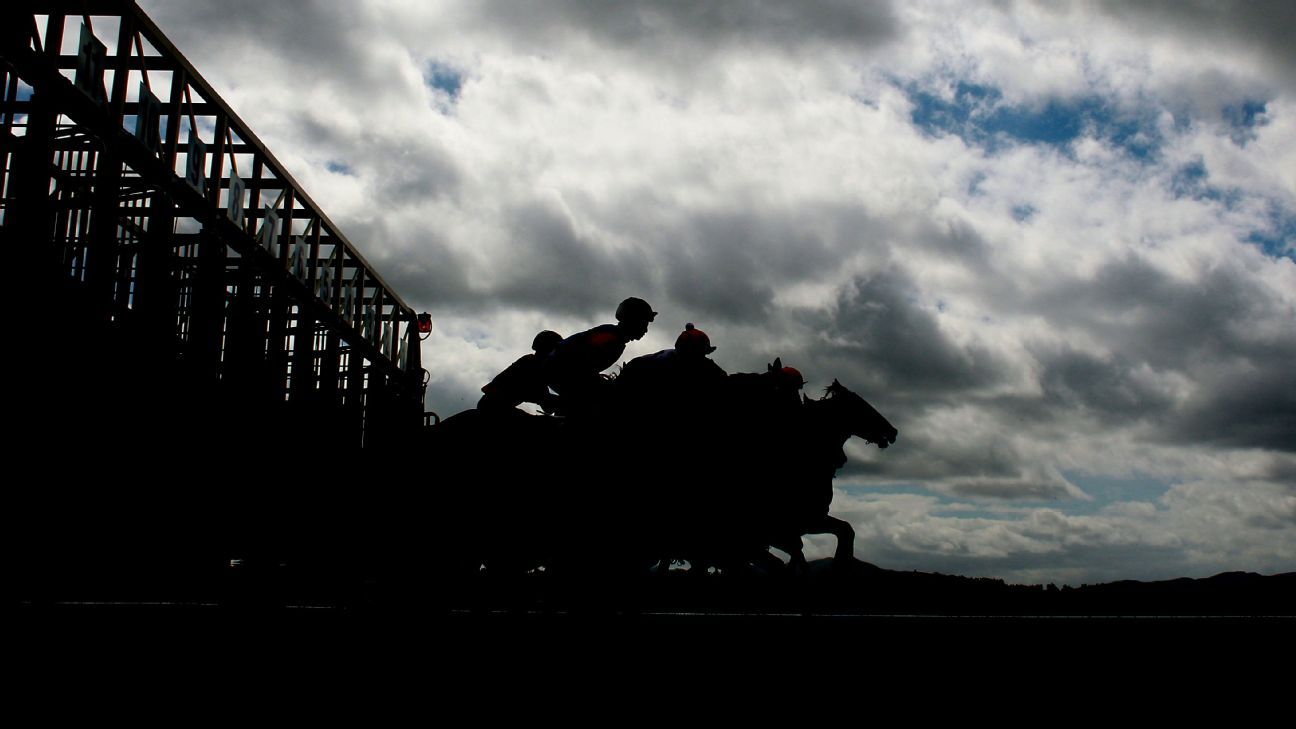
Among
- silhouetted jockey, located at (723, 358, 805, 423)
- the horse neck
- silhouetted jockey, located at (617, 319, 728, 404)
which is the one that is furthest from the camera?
the horse neck

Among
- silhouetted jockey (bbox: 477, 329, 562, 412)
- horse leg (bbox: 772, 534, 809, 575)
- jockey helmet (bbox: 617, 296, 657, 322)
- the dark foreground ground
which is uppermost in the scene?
jockey helmet (bbox: 617, 296, 657, 322)

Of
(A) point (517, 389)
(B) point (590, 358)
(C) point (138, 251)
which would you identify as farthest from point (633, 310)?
(C) point (138, 251)

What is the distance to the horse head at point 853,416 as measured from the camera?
29.7 ft

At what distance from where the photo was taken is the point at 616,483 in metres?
6.27

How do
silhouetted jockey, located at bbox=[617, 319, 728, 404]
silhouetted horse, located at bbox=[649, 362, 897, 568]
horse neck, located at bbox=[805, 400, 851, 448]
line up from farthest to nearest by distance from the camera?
horse neck, located at bbox=[805, 400, 851, 448] → silhouetted horse, located at bbox=[649, 362, 897, 568] → silhouetted jockey, located at bbox=[617, 319, 728, 404]

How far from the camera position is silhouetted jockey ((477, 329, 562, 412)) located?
22.3 ft

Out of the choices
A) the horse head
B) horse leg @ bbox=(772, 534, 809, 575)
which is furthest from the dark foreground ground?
the horse head

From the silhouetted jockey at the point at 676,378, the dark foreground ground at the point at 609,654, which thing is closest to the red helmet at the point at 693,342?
the silhouetted jockey at the point at 676,378

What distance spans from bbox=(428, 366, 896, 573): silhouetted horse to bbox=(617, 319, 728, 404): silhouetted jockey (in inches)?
3.6

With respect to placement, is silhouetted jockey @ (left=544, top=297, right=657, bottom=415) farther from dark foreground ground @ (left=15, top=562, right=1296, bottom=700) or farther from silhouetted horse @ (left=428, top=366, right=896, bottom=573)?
dark foreground ground @ (left=15, top=562, right=1296, bottom=700)

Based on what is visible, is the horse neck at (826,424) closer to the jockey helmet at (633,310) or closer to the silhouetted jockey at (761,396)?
the silhouetted jockey at (761,396)

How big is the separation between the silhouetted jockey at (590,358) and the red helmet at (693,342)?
1.01 ft

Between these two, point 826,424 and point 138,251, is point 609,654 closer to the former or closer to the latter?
point 826,424

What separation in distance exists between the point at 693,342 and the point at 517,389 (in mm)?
1203
